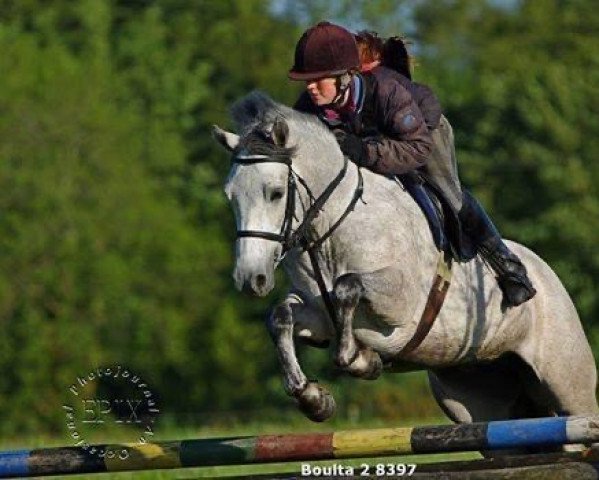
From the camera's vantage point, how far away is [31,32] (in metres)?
48.2

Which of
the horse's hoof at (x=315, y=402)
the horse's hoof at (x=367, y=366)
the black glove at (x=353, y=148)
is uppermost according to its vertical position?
the black glove at (x=353, y=148)

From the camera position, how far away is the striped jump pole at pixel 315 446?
6398mm

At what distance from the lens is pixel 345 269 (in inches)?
288

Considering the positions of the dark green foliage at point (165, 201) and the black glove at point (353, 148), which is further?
the dark green foliage at point (165, 201)

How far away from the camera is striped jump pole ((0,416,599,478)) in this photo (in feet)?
21.0

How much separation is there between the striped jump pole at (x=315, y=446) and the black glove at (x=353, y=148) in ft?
4.66

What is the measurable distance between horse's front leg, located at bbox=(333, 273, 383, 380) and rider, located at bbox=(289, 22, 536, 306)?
25.1 inches

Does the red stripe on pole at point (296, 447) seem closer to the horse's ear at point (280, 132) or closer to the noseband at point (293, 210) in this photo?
the noseband at point (293, 210)

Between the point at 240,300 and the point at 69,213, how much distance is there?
18.1ft

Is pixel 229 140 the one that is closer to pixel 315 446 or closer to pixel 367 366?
pixel 367 366

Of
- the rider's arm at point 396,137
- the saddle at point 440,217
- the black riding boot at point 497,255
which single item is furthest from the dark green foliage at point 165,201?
the rider's arm at point 396,137

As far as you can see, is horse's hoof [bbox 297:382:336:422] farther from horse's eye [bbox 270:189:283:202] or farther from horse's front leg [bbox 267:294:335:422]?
horse's eye [bbox 270:189:283:202]

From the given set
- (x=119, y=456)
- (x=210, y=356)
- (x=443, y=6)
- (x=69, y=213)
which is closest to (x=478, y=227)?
(x=119, y=456)

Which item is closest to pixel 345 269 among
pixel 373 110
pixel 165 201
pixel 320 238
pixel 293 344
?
pixel 320 238
